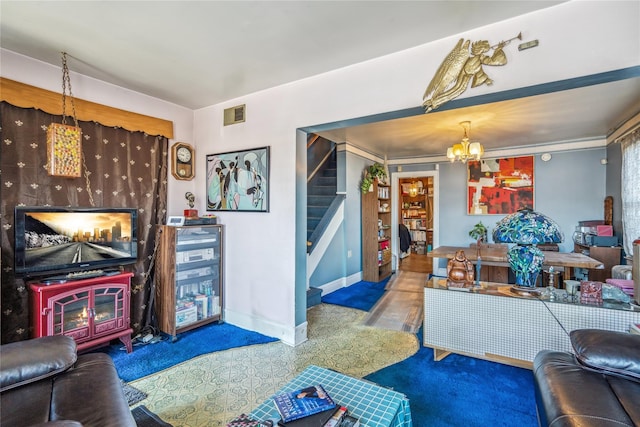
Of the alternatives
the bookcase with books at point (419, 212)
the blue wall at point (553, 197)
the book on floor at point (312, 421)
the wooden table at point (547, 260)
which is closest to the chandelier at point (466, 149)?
the wooden table at point (547, 260)

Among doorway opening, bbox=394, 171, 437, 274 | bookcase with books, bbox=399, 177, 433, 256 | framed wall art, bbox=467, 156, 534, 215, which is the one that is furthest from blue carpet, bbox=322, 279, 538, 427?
bookcase with books, bbox=399, 177, 433, 256

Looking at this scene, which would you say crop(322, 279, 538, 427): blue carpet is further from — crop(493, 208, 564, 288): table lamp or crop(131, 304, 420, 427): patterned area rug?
crop(493, 208, 564, 288): table lamp

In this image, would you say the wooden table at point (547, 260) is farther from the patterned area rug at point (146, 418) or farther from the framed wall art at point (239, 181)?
the patterned area rug at point (146, 418)

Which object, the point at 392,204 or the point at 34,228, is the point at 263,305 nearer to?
the point at 34,228

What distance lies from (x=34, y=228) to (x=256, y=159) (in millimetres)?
1880

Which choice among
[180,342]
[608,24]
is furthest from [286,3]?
[180,342]

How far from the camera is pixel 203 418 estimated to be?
187 centimetres

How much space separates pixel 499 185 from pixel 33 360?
615 centimetres

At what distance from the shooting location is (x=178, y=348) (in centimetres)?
283

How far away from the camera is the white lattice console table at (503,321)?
2.05m

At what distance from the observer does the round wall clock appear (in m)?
3.46

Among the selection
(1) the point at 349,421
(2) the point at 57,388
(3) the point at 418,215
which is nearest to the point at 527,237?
(1) the point at 349,421

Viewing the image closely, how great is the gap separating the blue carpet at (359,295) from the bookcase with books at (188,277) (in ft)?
5.35

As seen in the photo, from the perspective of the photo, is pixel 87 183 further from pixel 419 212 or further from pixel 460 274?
pixel 419 212
